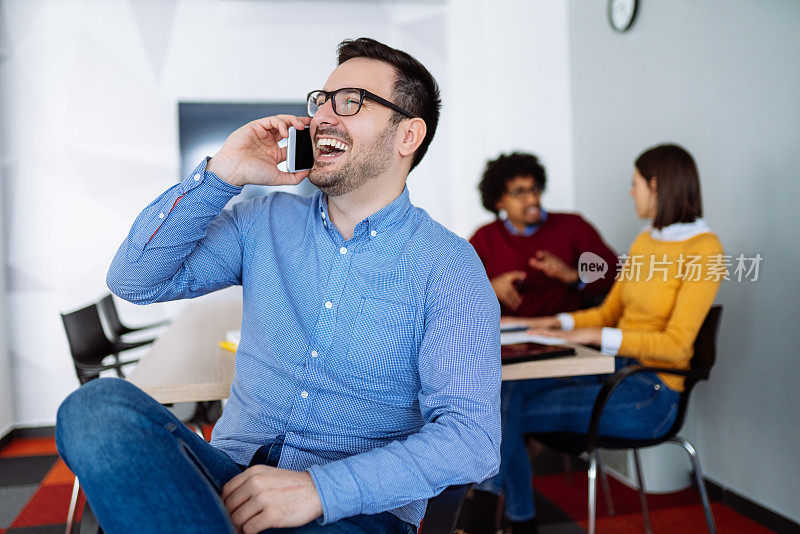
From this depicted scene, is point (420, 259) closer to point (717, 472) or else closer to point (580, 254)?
point (580, 254)

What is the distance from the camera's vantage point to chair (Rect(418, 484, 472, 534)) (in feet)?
3.77

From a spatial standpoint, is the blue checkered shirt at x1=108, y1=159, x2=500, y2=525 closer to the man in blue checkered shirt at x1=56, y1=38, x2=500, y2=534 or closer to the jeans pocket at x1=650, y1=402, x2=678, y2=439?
the man in blue checkered shirt at x1=56, y1=38, x2=500, y2=534

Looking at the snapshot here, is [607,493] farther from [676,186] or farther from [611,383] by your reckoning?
[676,186]

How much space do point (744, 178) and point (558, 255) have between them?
90cm

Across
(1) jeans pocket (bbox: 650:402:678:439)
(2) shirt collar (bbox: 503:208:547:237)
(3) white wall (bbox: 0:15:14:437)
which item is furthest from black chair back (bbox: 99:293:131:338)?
(1) jeans pocket (bbox: 650:402:678:439)

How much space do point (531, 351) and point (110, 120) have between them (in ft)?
12.0

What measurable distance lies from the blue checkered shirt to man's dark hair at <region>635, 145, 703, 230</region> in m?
1.31

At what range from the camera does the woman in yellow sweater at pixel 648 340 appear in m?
2.22

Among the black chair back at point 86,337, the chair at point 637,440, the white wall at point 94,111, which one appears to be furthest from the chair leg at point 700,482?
the white wall at point 94,111

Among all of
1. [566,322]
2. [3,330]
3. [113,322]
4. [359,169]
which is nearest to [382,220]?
[359,169]

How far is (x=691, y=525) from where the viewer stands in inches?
106

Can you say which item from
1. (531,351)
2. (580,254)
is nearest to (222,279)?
(531,351)

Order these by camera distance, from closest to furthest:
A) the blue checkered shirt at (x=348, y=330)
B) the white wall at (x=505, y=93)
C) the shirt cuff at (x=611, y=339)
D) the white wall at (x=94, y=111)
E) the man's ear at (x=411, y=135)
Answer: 1. the blue checkered shirt at (x=348, y=330)
2. the man's ear at (x=411, y=135)
3. the shirt cuff at (x=611, y=339)
4. the white wall at (x=94, y=111)
5. the white wall at (x=505, y=93)

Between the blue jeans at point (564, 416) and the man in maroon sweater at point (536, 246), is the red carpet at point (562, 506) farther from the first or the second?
the man in maroon sweater at point (536, 246)
